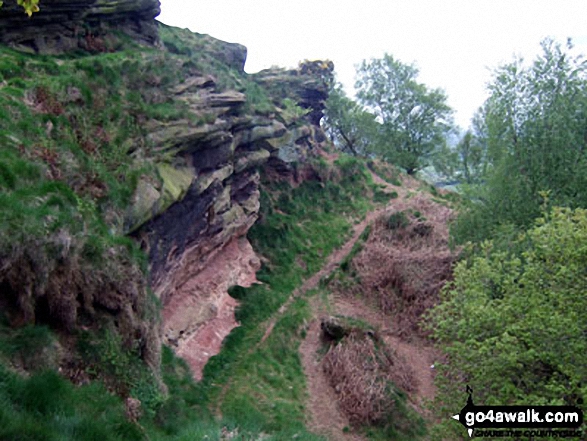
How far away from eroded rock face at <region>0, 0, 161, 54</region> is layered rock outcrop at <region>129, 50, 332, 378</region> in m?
3.06

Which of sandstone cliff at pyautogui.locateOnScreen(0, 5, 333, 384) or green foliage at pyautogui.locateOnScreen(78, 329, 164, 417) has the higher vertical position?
sandstone cliff at pyautogui.locateOnScreen(0, 5, 333, 384)

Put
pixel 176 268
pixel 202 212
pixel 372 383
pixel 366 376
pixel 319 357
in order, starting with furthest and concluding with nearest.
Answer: pixel 202 212 → pixel 319 357 → pixel 176 268 → pixel 366 376 → pixel 372 383

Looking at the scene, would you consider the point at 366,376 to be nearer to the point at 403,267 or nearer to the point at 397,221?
the point at 403,267

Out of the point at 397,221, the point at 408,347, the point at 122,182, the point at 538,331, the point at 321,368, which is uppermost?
the point at 397,221

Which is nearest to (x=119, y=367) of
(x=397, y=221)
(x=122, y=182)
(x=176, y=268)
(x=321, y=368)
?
(x=122, y=182)

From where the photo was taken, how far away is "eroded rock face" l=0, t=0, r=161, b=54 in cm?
1164

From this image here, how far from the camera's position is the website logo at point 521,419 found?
690 cm

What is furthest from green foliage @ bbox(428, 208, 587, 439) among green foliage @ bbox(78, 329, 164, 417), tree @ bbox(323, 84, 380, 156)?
tree @ bbox(323, 84, 380, 156)

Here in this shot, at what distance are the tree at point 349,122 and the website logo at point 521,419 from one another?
33.8 metres

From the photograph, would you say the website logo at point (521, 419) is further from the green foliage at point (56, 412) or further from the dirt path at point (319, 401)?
the green foliage at point (56, 412)

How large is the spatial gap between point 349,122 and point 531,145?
25043mm

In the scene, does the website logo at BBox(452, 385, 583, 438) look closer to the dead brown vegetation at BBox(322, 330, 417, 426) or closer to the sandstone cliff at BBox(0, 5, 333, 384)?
the dead brown vegetation at BBox(322, 330, 417, 426)

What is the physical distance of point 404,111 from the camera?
39156 millimetres

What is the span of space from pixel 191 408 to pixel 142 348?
8.46 ft
